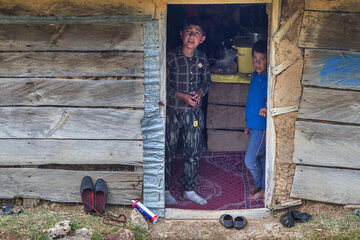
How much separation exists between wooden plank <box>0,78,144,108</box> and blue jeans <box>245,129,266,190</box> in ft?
5.10

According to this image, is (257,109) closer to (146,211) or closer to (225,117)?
(225,117)

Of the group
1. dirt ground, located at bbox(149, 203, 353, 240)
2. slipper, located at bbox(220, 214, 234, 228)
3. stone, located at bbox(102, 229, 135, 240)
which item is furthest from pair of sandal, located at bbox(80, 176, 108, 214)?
slipper, located at bbox(220, 214, 234, 228)

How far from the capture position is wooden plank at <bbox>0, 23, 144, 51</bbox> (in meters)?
4.73

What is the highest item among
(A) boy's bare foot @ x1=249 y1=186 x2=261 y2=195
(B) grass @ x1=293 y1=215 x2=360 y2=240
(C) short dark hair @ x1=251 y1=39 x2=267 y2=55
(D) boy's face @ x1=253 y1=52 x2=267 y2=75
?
(C) short dark hair @ x1=251 y1=39 x2=267 y2=55

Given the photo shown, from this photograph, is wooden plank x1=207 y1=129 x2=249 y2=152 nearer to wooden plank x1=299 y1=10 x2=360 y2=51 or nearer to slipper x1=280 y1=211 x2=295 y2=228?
slipper x1=280 y1=211 x2=295 y2=228

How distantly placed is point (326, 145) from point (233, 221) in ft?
4.44

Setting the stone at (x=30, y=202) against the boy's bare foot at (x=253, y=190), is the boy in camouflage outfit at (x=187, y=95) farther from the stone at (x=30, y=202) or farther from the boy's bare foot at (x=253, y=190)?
the stone at (x=30, y=202)

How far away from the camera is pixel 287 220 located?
497cm

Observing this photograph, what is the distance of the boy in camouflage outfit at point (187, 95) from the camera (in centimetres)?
544

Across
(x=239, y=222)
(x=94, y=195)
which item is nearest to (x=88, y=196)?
(x=94, y=195)

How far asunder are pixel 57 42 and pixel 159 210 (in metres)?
2.22

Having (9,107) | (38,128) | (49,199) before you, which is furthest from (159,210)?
(9,107)

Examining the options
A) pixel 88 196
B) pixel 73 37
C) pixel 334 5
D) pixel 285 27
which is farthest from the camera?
pixel 88 196

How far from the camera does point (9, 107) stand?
16.4 ft
